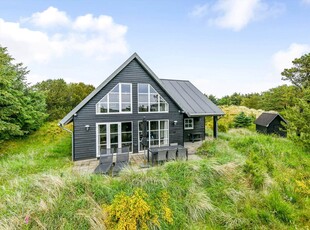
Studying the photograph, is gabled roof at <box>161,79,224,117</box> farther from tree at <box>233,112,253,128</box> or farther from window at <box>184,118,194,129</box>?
tree at <box>233,112,253,128</box>

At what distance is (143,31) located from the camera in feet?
49.8

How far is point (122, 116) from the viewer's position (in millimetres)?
10531

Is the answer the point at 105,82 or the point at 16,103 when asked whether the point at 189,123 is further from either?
the point at 16,103

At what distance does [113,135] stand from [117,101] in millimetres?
2001

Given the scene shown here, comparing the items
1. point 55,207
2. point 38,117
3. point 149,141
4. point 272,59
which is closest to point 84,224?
point 55,207

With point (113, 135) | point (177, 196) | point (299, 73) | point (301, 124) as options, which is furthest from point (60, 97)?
point (299, 73)

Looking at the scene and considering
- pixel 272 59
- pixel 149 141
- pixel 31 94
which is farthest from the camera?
pixel 272 59

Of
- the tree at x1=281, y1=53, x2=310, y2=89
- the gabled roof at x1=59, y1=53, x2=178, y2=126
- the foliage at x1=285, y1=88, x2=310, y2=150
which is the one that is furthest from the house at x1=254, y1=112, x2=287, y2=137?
the gabled roof at x1=59, y1=53, x2=178, y2=126

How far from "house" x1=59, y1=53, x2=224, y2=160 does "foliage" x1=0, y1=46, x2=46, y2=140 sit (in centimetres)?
468

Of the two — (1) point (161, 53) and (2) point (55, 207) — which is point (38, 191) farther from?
(1) point (161, 53)

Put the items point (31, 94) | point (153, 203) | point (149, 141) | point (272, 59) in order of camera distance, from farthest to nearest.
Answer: point (272, 59) < point (31, 94) < point (149, 141) < point (153, 203)

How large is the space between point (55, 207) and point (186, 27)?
15208 mm

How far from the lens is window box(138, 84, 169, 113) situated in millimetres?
11070

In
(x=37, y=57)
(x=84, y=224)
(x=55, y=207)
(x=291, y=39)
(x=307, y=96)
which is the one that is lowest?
(x=84, y=224)
